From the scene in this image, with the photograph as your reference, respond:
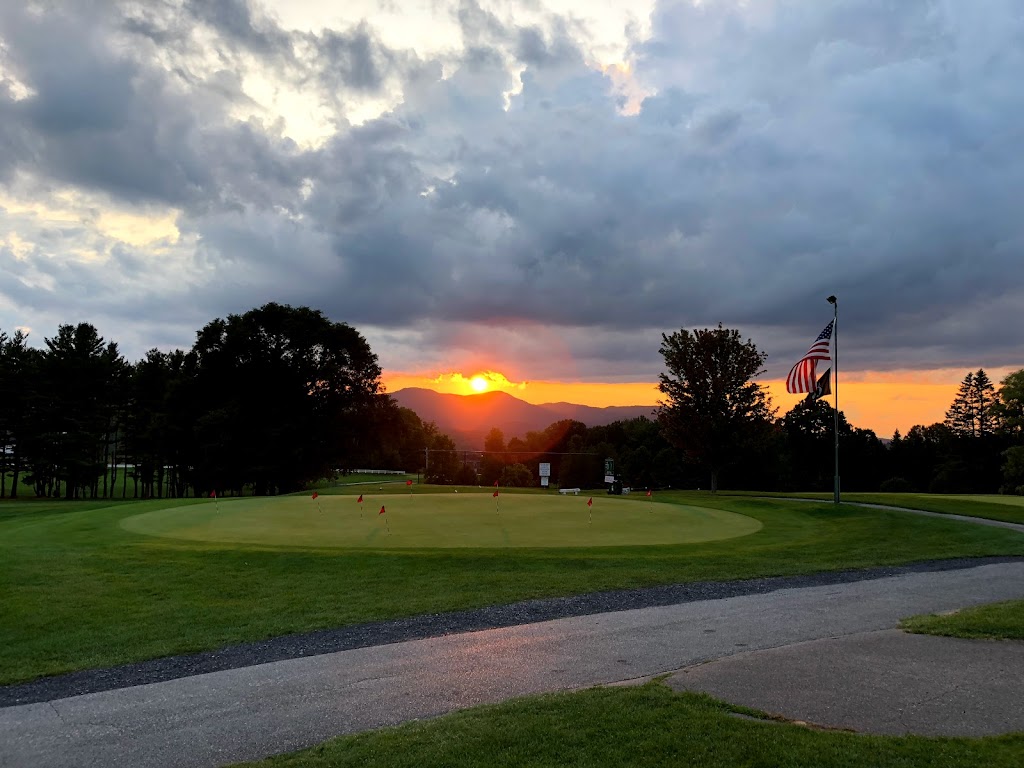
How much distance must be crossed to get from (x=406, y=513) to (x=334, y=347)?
2985 cm

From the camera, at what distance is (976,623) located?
9695mm

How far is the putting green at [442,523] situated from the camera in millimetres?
18016

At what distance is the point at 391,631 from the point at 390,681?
7.96 ft

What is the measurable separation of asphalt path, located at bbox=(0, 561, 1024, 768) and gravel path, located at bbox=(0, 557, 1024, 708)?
32cm

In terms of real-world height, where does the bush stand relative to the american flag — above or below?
below

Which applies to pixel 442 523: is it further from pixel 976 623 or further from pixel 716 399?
pixel 716 399

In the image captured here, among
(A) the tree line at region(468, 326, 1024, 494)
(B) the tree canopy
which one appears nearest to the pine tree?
(A) the tree line at region(468, 326, 1024, 494)

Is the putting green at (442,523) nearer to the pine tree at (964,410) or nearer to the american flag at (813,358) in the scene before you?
the american flag at (813,358)

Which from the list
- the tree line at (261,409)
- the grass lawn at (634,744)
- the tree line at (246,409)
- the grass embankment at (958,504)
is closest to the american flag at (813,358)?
the grass embankment at (958,504)

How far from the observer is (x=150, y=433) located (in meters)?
54.5

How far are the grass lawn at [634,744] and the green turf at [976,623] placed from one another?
4.03 meters

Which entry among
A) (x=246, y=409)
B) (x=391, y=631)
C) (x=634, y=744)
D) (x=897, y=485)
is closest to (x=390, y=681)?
(x=391, y=631)

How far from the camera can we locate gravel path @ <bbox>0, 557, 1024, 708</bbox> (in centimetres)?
844

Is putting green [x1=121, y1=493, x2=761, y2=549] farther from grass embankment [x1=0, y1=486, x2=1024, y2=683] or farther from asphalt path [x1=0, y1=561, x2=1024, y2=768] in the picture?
asphalt path [x1=0, y1=561, x2=1024, y2=768]
